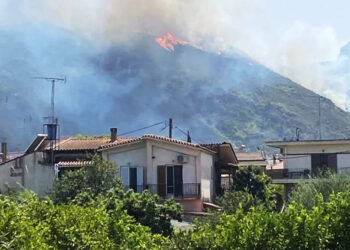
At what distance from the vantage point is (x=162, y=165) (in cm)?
3625

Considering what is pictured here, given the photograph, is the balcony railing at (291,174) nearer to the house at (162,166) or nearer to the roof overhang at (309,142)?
the roof overhang at (309,142)

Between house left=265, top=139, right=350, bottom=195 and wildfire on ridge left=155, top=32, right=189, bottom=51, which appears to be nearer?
house left=265, top=139, right=350, bottom=195

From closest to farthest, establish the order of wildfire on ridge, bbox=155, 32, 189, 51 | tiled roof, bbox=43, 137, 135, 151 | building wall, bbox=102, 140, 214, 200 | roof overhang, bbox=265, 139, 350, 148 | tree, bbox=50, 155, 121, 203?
tree, bbox=50, 155, 121, 203
building wall, bbox=102, 140, 214, 200
tiled roof, bbox=43, 137, 135, 151
roof overhang, bbox=265, 139, 350, 148
wildfire on ridge, bbox=155, 32, 189, 51

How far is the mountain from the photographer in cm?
10762

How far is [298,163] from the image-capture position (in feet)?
137

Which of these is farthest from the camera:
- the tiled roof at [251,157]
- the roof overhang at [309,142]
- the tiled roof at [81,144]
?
the tiled roof at [251,157]

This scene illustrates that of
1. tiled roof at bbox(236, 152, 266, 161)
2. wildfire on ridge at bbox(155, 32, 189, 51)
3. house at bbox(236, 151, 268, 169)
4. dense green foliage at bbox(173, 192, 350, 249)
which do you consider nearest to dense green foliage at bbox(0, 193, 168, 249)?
dense green foliage at bbox(173, 192, 350, 249)

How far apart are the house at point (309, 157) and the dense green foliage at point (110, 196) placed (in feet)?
49.6

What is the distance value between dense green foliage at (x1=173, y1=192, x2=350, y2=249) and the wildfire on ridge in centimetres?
13577

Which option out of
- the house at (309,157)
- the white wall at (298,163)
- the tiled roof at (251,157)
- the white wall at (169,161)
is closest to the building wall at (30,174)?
the white wall at (169,161)

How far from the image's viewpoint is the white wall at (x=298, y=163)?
41.6 metres

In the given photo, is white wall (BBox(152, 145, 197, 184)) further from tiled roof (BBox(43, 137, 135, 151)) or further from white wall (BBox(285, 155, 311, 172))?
white wall (BBox(285, 155, 311, 172))

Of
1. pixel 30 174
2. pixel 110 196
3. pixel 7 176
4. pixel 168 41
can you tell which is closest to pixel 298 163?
pixel 30 174

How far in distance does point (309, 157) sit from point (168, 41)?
10793cm
